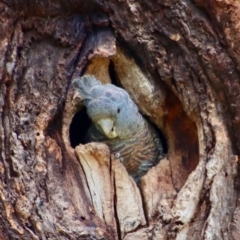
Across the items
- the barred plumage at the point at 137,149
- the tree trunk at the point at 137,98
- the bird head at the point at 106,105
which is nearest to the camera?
the tree trunk at the point at 137,98

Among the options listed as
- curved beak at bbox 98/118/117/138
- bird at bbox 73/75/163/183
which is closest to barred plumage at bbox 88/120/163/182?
bird at bbox 73/75/163/183

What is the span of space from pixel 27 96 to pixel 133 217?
0.69 meters

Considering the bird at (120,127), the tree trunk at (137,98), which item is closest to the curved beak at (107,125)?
the bird at (120,127)

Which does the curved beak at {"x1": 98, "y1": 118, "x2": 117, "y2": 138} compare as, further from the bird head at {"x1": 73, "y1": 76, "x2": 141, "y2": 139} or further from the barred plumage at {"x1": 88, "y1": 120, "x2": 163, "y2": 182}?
the barred plumage at {"x1": 88, "y1": 120, "x2": 163, "y2": 182}

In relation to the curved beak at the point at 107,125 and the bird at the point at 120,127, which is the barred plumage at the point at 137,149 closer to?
the bird at the point at 120,127

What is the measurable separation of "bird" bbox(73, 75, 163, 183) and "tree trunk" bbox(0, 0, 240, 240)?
0.25 feet

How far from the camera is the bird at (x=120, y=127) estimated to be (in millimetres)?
2490

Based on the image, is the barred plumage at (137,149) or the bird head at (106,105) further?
the barred plumage at (137,149)

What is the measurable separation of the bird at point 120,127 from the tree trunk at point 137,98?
75 mm

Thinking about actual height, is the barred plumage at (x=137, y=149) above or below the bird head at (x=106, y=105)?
below

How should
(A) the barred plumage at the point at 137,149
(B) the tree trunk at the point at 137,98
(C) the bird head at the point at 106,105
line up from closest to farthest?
(B) the tree trunk at the point at 137,98 < (C) the bird head at the point at 106,105 < (A) the barred plumage at the point at 137,149

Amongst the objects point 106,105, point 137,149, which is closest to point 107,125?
point 106,105

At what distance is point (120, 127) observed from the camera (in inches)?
103

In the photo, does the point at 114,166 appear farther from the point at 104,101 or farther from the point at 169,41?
the point at 169,41
